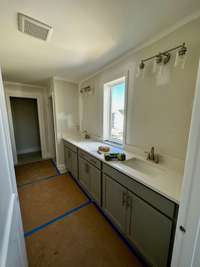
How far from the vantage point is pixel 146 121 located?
5.25ft

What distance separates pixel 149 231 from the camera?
1.07m

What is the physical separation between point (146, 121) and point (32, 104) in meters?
4.66

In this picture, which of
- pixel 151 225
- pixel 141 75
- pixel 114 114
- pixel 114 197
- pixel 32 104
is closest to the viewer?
pixel 151 225

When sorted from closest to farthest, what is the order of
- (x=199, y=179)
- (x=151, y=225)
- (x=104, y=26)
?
1. (x=199, y=179)
2. (x=151, y=225)
3. (x=104, y=26)

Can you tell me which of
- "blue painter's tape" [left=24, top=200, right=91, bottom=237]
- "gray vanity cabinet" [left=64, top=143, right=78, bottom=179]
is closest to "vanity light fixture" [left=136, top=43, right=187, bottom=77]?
"gray vanity cabinet" [left=64, top=143, right=78, bottom=179]

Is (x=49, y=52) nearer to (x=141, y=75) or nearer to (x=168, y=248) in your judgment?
(x=141, y=75)

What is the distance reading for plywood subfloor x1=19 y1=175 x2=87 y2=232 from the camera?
1727 mm

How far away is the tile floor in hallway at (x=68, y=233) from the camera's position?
4.03ft

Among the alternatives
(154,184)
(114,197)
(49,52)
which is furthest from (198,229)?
(49,52)

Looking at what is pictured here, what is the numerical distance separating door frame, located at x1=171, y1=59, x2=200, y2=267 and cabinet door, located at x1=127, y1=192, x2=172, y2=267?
0.25 meters

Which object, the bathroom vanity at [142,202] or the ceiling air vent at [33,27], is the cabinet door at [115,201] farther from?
the ceiling air vent at [33,27]

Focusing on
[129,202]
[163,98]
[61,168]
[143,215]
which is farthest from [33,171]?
[163,98]

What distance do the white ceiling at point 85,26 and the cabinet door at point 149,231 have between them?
177cm

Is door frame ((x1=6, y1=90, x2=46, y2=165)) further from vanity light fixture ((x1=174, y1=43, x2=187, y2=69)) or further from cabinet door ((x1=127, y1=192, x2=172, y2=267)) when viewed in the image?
vanity light fixture ((x1=174, y1=43, x2=187, y2=69))
